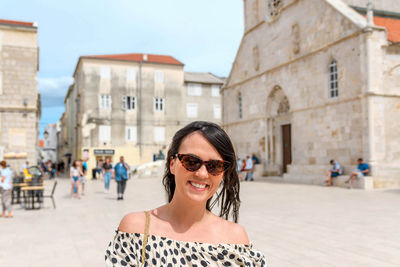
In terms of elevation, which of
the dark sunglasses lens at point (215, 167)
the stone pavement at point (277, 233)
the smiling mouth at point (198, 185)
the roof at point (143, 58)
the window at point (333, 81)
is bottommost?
the stone pavement at point (277, 233)

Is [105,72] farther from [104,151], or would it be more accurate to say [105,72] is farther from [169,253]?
[169,253]

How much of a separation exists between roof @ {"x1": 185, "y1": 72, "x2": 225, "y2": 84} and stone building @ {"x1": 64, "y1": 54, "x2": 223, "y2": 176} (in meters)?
0.42

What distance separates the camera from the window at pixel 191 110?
141 ft

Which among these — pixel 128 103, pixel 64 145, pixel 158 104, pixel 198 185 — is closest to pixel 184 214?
pixel 198 185

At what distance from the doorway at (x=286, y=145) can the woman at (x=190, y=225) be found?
71.9 ft

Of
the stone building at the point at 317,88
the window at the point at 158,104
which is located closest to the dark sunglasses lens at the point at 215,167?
the stone building at the point at 317,88

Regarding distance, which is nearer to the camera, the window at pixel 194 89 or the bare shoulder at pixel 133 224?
the bare shoulder at pixel 133 224

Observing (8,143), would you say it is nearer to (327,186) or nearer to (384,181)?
(327,186)

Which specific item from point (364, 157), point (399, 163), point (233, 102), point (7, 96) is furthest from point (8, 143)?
point (399, 163)

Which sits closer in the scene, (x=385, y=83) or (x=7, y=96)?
(x=385, y=83)

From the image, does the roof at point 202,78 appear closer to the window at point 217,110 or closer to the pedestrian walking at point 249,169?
the window at point 217,110

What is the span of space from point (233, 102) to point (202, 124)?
27257 mm

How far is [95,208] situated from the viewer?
11.7 meters

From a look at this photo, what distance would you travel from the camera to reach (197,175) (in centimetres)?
183
